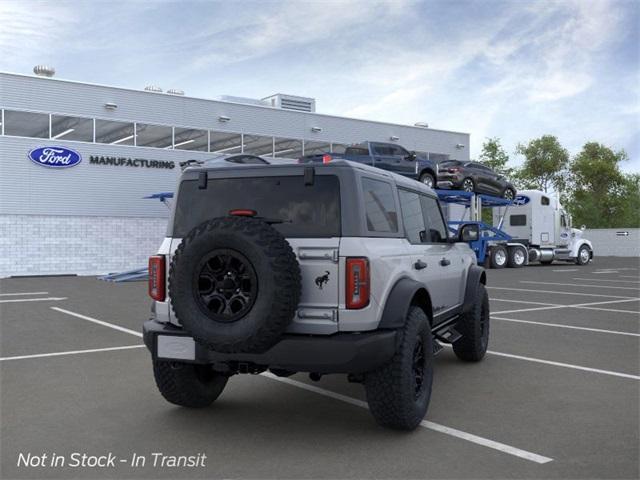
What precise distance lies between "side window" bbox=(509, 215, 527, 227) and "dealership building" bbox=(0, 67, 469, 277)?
12.0m

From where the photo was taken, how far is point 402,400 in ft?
14.8

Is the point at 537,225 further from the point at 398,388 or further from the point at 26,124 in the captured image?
the point at 398,388

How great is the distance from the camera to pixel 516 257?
95.5 ft

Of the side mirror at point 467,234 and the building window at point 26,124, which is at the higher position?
the building window at point 26,124

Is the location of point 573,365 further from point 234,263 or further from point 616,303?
point 616,303

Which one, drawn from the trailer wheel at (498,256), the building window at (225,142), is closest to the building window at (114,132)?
the building window at (225,142)

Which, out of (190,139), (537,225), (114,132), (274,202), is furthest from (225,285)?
(537,225)

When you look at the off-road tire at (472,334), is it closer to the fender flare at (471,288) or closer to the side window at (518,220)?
the fender flare at (471,288)

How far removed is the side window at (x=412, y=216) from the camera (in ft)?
18.0

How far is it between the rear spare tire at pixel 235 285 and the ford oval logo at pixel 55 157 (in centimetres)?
2276

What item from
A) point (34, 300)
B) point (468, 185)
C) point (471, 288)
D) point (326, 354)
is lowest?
point (34, 300)

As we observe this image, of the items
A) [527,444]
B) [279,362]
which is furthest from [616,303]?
[279,362]

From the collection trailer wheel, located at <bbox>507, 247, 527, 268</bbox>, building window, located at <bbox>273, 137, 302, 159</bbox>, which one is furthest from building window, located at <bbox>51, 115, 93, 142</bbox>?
trailer wheel, located at <bbox>507, 247, 527, 268</bbox>

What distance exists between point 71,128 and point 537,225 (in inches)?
818
